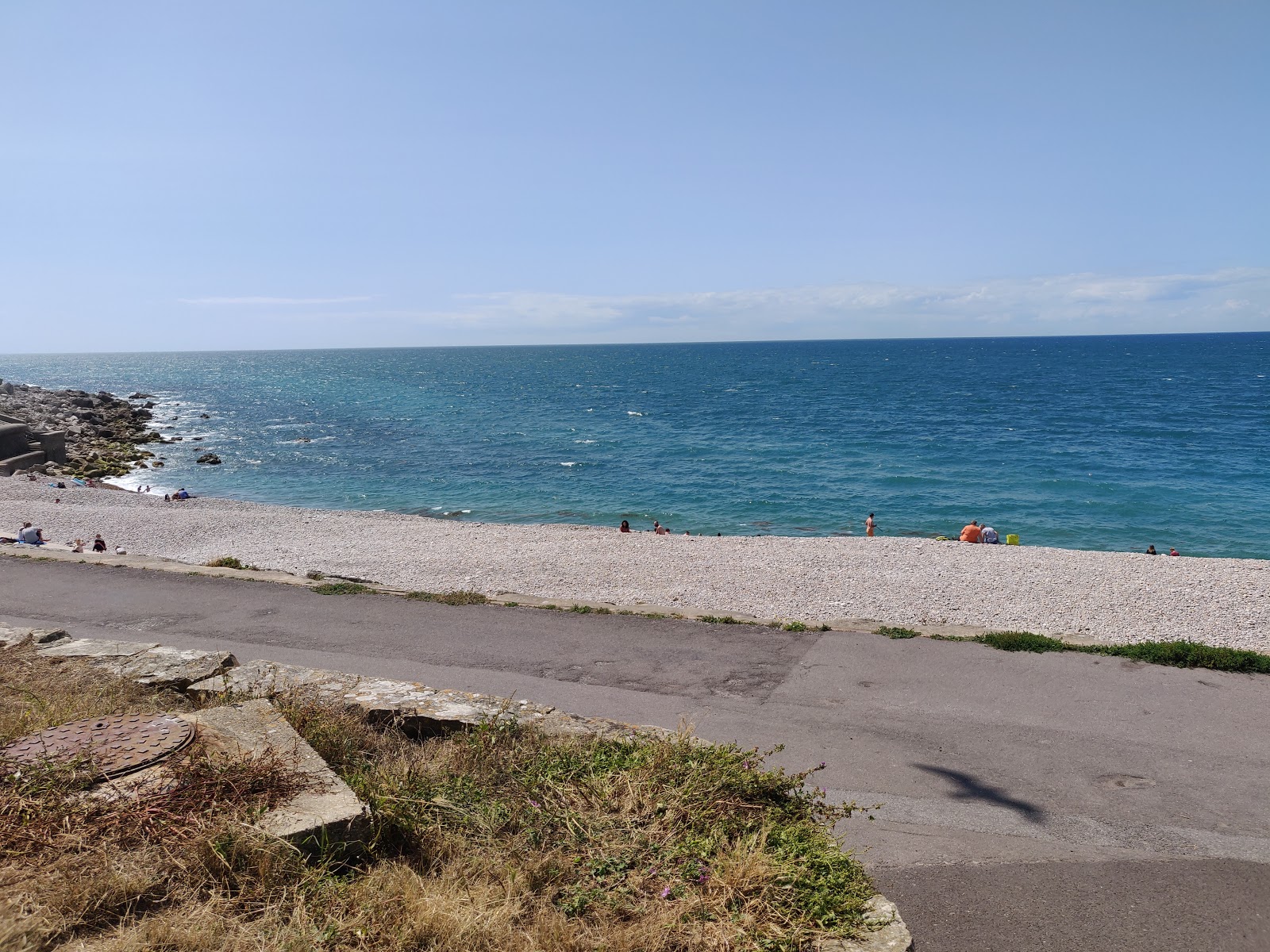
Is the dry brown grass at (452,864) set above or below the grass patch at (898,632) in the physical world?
above

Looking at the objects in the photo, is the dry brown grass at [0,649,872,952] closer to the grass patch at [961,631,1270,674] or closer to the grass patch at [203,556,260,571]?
the grass patch at [961,631,1270,674]

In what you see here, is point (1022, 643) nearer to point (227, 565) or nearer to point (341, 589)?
point (341, 589)

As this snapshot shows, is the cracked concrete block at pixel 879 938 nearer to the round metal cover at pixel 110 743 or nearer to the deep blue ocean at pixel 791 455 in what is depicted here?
the round metal cover at pixel 110 743

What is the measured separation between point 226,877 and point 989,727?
702 cm

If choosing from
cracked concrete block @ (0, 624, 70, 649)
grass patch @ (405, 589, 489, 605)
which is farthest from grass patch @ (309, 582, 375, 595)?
cracked concrete block @ (0, 624, 70, 649)

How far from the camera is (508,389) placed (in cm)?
9875

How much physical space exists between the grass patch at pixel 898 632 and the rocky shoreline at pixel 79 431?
3939cm

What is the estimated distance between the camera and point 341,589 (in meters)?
13.5

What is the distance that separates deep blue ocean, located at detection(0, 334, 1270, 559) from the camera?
30.9m

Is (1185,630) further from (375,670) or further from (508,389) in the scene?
(508,389)

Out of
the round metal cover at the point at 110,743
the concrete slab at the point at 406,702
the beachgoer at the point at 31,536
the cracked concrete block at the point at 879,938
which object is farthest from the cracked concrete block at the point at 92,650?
the beachgoer at the point at 31,536

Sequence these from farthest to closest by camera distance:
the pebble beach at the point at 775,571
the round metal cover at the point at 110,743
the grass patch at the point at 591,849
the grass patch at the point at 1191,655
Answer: the pebble beach at the point at 775,571 → the grass patch at the point at 1191,655 → the round metal cover at the point at 110,743 → the grass patch at the point at 591,849

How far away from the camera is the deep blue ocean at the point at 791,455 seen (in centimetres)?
3094

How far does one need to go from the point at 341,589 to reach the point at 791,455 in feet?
113
